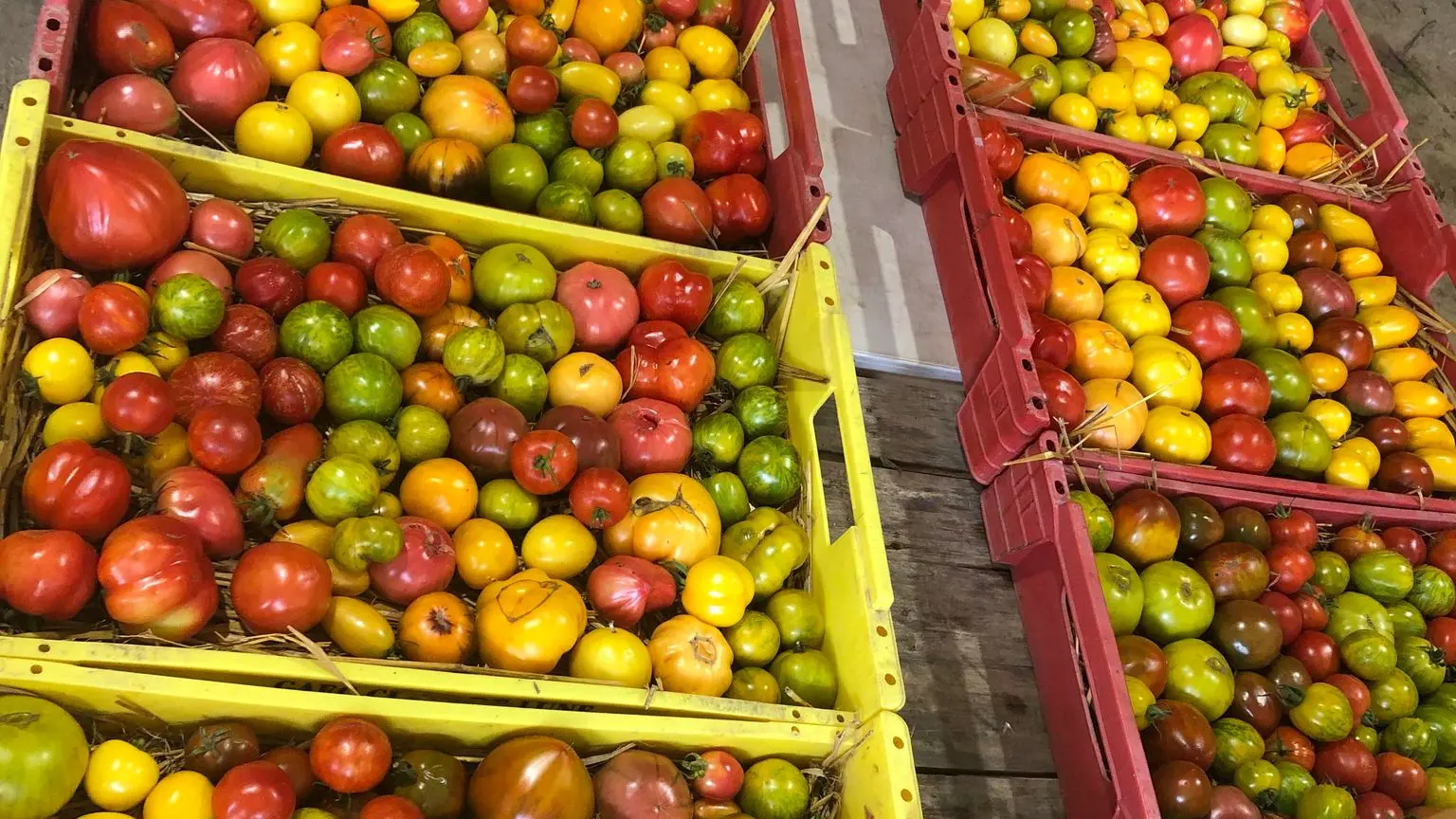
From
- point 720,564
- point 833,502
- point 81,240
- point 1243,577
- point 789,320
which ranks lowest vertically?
point 833,502

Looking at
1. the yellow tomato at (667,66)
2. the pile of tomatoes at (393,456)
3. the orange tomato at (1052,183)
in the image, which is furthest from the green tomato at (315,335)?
the orange tomato at (1052,183)

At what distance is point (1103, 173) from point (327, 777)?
219 centimetres

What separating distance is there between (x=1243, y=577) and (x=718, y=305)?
1.19 meters

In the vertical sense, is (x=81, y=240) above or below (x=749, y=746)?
above

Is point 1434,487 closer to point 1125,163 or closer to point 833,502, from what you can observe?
point 1125,163

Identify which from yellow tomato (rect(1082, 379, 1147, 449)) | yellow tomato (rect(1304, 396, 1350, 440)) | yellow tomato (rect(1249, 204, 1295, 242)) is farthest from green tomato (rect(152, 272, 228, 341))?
yellow tomato (rect(1249, 204, 1295, 242))

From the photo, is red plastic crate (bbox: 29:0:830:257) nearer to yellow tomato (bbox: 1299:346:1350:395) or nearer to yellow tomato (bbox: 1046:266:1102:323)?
yellow tomato (bbox: 1046:266:1102:323)

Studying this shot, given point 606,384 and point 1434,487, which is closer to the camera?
point 606,384

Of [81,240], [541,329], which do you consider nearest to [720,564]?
[541,329]

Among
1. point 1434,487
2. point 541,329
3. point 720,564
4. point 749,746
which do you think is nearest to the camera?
point 749,746

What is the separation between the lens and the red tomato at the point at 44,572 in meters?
1.09

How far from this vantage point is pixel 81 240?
4.44ft

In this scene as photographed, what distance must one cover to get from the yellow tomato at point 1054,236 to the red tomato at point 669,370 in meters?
1.01

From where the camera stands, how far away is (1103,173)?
2.43 metres
